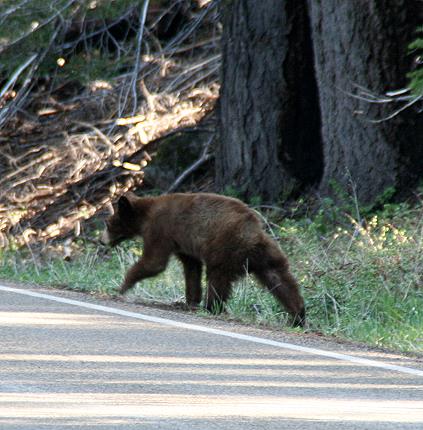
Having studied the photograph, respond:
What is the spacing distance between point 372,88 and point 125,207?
4.43m

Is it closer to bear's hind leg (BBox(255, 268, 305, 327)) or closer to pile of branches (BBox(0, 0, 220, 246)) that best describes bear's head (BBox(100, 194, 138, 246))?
bear's hind leg (BBox(255, 268, 305, 327))

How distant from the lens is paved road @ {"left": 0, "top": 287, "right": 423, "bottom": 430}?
5.69 metres

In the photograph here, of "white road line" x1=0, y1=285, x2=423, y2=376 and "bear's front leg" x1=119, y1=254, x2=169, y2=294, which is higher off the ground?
"bear's front leg" x1=119, y1=254, x2=169, y2=294

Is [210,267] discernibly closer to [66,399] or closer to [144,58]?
[66,399]

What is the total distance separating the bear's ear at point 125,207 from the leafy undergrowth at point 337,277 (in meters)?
0.74

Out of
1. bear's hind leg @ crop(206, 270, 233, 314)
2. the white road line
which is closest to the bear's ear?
the white road line

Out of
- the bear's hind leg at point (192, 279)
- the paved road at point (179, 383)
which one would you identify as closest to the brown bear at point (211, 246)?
the bear's hind leg at point (192, 279)

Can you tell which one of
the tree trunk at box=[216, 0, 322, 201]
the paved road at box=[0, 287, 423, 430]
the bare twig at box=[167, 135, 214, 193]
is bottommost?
the paved road at box=[0, 287, 423, 430]

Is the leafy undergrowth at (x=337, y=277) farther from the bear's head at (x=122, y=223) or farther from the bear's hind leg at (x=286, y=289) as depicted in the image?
the bear's head at (x=122, y=223)

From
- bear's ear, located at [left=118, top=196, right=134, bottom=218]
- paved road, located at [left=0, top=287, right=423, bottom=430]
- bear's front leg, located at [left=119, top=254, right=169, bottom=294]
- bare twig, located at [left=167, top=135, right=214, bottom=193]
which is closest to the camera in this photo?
paved road, located at [left=0, top=287, right=423, bottom=430]

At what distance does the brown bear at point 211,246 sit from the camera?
9.63m

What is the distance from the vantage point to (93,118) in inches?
762

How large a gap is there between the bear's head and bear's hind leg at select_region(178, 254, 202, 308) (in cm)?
69

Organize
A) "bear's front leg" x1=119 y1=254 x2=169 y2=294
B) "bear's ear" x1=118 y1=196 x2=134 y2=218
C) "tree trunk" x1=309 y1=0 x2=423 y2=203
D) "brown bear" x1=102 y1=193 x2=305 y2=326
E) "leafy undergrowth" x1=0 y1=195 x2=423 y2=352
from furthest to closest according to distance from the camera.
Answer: "tree trunk" x1=309 y1=0 x2=423 y2=203, "bear's ear" x1=118 y1=196 x2=134 y2=218, "bear's front leg" x1=119 y1=254 x2=169 y2=294, "leafy undergrowth" x1=0 y1=195 x2=423 y2=352, "brown bear" x1=102 y1=193 x2=305 y2=326
